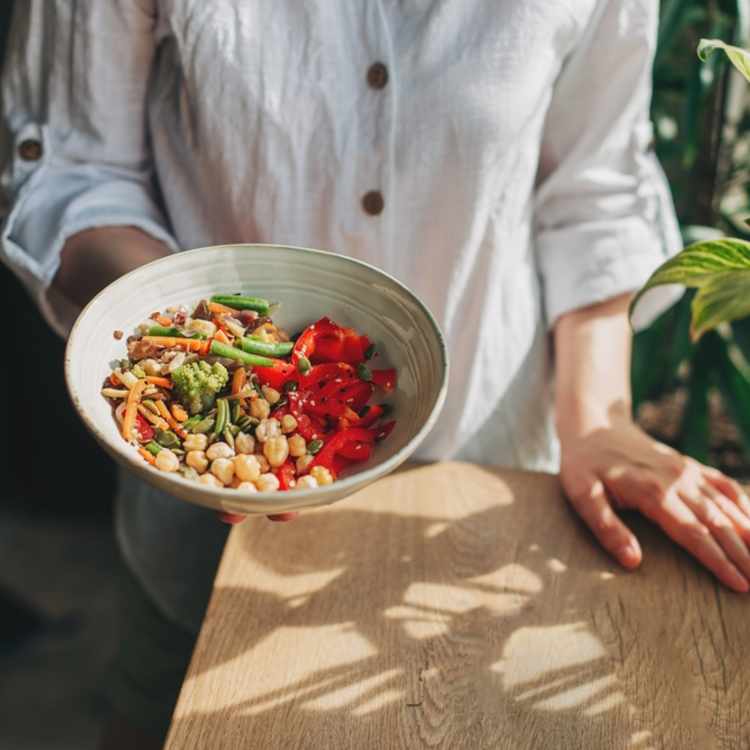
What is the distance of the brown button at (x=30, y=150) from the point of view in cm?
131

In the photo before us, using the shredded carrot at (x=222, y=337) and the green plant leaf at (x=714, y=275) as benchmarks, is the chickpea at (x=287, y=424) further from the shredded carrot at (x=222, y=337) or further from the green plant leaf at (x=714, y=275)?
the green plant leaf at (x=714, y=275)

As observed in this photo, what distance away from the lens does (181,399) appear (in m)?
0.94

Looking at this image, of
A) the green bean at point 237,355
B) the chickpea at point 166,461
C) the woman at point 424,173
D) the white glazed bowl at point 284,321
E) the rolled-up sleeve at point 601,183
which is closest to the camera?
the white glazed bowl at point 284,321

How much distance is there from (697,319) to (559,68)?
1.89ft

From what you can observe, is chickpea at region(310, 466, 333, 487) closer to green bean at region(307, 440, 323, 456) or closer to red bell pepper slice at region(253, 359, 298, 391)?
green bean at region(307, 440, 323, 456)

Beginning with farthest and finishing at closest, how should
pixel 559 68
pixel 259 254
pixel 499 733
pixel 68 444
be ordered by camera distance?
pixel 68 444 → pixel 559 68 → pixel 259 254 → pixel 499 733

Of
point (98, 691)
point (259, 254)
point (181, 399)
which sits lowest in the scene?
point (98, 691)

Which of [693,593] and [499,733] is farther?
[693,593]

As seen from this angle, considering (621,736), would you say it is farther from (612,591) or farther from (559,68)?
(559,68)

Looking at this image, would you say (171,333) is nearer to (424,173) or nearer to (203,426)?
(203,426)

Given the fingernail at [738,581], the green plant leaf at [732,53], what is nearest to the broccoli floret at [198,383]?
the green plant leaf at [732,53]

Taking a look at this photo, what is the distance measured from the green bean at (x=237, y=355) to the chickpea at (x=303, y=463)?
0.46 feet

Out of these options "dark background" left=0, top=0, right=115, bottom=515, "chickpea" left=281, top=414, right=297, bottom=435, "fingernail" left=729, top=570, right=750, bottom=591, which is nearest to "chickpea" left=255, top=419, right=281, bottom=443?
"chickpea" left=281, top=414, right=297, bottom=435

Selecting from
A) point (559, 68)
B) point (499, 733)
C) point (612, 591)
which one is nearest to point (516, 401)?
point (612, 591)
